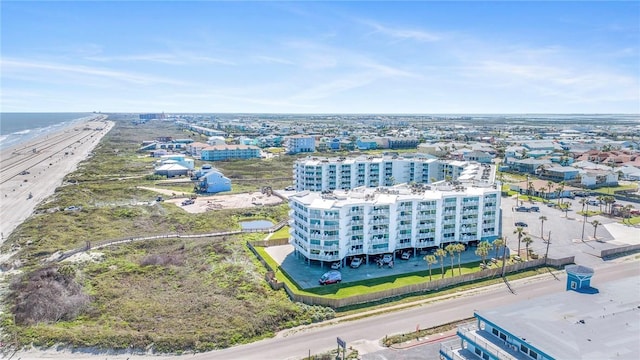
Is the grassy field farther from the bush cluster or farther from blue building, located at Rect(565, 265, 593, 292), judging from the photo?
blue building, located at Rect(565, 265, 593, 292)

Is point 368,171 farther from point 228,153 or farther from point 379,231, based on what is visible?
point 228,153

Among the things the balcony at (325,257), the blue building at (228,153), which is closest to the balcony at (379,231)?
the balcony at (325,257)

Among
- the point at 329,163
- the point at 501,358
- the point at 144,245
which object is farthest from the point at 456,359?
the point at 329,163

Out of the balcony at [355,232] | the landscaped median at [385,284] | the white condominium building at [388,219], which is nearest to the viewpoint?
the landscaped median at [385,284]

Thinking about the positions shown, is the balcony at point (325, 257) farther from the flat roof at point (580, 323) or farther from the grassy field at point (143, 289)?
the flat roof at point (580, 323)

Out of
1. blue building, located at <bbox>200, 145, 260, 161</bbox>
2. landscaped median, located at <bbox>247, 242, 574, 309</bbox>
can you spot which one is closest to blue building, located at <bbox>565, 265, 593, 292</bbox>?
landscaped median, located at <bbox>247, 242, 574, 309</bbox>

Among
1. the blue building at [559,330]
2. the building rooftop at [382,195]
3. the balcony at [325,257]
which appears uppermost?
the building rooftop at [382,195]

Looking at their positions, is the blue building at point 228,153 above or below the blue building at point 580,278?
below

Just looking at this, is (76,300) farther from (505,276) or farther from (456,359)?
(505,276)
